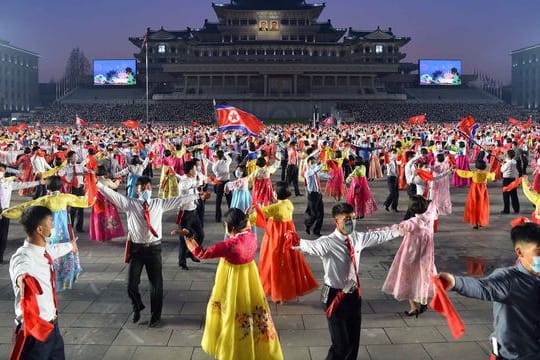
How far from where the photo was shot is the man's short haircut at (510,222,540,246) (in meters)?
3.04

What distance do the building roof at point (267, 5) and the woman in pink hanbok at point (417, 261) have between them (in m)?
71.0

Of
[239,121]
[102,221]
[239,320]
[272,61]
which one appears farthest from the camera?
[272,61]

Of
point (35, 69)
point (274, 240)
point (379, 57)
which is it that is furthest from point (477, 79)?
point (274, 240)

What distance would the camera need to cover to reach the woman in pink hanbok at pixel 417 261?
5.95m

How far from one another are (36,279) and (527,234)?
3216mm

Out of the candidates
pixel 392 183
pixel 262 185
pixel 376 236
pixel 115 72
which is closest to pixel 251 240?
pixel 376 236

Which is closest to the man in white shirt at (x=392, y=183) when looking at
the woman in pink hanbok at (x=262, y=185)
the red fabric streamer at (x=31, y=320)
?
the woman in pink hanbok at (x=262, y=185)

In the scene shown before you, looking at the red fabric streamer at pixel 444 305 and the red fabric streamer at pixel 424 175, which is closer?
the red fabric streamer at pixel 444 305

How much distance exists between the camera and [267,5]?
244 feet

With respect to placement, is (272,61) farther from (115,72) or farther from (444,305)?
(444,305)

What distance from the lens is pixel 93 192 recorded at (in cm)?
703

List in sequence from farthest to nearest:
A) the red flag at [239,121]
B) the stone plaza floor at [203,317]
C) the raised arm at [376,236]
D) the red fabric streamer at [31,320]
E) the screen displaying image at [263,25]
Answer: the screen displaying image at [263,25]
the red flag at [239,121]
the stone plaza floor at [203,317]
the raised arm at [376,236]
the red fabric streamer at [31,320]

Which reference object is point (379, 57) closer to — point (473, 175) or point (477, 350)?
point (473, 175)

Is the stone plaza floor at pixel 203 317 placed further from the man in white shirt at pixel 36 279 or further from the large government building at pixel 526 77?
the large government building at pixel 526 77
